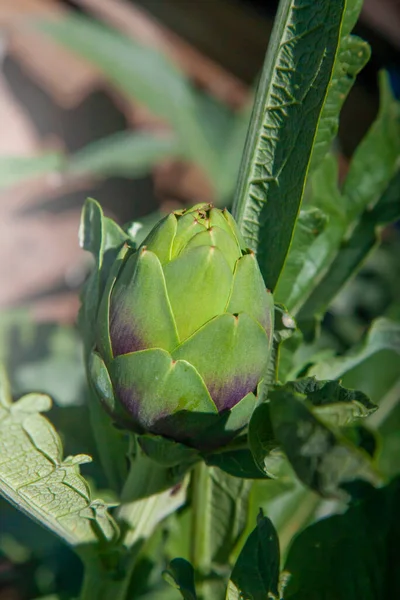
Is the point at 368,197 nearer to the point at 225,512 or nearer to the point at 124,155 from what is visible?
the point at 225,512

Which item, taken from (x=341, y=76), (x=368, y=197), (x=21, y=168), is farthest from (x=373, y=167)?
(x=21, y=168)

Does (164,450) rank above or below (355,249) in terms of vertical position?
below

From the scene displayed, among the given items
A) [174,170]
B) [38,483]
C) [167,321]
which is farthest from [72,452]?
[174,170]

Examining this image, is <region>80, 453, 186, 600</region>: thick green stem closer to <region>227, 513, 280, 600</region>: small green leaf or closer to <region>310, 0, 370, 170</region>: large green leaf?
<region>227, 513, 280, 600</region>: small green leaf

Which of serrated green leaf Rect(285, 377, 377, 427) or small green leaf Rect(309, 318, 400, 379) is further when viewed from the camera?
small green leaf Rect(309, 318, 400, 379)

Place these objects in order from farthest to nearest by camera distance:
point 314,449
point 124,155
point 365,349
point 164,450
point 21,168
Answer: point 124,155 → point 21,168 → point 365,349 → point 164,450 → point 314,449

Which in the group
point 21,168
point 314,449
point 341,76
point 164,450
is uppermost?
point 341,76

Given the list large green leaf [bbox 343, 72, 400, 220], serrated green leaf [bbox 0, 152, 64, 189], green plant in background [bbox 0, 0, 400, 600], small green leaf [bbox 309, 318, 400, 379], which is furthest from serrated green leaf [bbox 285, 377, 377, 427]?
serrated green leaf [bbox 0, 152, 64, 189]

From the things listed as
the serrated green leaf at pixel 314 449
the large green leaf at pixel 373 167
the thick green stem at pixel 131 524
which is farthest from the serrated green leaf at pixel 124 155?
the serrated green leaf at pixel 314 449
